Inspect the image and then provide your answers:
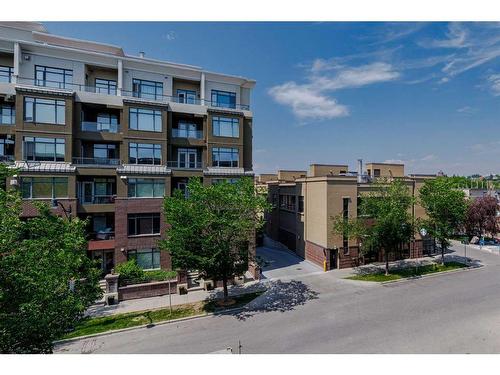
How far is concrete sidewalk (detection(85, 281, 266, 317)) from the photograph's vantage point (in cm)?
1755

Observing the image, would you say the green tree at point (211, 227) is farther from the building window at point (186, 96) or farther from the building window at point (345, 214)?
the building window at point (186, 96)

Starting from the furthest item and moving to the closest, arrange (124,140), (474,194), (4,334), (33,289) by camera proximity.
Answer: (474,194) < (124,140) < (33,289) < (4,334)

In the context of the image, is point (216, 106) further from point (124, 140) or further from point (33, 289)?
point (33, 289)

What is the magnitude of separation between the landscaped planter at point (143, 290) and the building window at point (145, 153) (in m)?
10.3

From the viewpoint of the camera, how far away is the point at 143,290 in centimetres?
1956

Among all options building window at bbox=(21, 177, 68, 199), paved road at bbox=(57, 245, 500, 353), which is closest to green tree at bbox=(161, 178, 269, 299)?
paved road at bbox=(57, 245, 500, 353)

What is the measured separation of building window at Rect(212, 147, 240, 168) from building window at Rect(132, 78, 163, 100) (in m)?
7.55

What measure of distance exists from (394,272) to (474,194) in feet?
104

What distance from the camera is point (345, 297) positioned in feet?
61.0

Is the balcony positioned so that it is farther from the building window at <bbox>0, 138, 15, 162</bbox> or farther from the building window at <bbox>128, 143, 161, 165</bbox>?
the building window at <bbox>0, 138, 15, 162</bbox>

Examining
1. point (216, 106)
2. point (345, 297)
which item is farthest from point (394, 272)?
point (216, 106)

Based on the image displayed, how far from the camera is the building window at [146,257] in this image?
2281cm

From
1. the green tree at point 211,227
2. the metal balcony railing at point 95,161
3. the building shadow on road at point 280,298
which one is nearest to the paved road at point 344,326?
the building shadow on road at point 280,298

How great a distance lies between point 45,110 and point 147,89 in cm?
832
